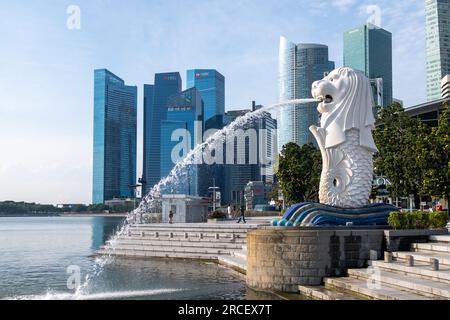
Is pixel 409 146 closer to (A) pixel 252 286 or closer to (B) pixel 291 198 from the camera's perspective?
(B) pixel 291 198

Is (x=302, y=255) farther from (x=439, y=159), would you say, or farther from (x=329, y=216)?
(x=439, y=159)

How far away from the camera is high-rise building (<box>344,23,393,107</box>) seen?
177m

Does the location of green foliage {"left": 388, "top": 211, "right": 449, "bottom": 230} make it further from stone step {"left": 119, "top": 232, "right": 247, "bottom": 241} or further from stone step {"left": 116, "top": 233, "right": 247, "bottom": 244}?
stone step {"left": 119, "top": 232, "right": 247, "bottom": 241}


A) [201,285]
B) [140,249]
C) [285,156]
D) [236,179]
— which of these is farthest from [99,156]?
[201,285]

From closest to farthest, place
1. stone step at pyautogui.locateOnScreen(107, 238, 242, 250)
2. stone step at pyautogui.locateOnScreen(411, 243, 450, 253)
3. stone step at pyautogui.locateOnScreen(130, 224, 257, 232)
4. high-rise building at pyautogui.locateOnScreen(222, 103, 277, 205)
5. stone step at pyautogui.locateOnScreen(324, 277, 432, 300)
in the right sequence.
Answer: stone step at pyautogui.locateOnScreen(324, 277, 432, 300) < stone step at pyautogui.locateOnScreen(411, 243, 450, 253) < stone step at pyautogui.locateOnScreen(107, 238, 242, 250) < stone step at pyautogui.locateOnScreen(130, 224, 257, 232) < high-rise building at pyautogui.locateOnScreen(222, 103, 277, 205)

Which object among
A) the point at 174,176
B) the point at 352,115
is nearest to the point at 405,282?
the point at 352,115

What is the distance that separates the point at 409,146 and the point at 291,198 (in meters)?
15.9

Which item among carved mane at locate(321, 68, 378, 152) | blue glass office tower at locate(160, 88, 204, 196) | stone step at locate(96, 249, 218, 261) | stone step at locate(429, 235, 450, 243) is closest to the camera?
stone step at locate(429, 235, 450, 243)

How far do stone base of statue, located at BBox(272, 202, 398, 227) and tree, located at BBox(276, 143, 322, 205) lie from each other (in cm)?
2494

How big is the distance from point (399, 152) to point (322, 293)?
2082cm

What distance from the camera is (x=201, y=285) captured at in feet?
65.6

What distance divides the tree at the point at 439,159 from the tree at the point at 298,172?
1687 centimetres

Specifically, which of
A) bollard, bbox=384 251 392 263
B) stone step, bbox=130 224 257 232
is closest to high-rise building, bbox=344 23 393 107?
stone step, bbox=130 224 257 232

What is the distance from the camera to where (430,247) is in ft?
59.0
